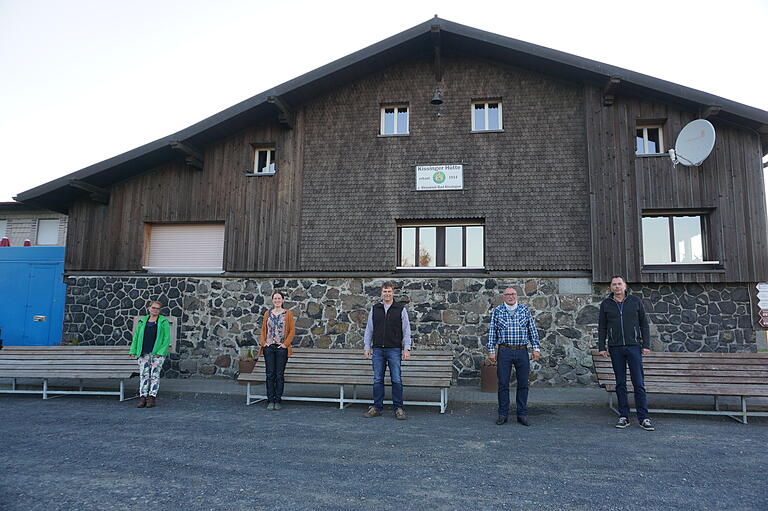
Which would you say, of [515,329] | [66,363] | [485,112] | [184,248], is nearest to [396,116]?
[485,112]

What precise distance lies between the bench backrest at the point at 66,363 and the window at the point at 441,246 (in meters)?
5.74

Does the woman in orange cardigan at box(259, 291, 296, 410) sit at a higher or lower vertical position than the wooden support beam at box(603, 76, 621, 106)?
lower

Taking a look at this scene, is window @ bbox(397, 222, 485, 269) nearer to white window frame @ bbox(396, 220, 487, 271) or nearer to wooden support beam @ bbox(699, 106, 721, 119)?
white window frame @ bbox(396, 220, 487, 271)

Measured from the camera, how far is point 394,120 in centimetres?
1129

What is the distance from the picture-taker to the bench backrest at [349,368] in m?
7.47

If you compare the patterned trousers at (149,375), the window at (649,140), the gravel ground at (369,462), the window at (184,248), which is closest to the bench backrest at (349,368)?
the gravel ground at (369,462)

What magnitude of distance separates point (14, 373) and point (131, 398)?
82.6 inches

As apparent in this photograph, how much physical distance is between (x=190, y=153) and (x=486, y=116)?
22.4 feet

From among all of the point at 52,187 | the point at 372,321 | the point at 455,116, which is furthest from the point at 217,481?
the point at 52,187

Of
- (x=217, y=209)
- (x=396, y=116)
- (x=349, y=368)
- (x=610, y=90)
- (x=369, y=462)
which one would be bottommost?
(x=369, y=462)

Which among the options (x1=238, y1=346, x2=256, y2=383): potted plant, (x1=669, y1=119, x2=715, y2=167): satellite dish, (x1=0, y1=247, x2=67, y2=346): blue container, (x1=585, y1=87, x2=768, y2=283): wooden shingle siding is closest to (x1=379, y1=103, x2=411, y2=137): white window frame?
(x1=585, y1=87, x2=768, y2=283): wooden shingle siding

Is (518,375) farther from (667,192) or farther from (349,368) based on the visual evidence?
(667,192)

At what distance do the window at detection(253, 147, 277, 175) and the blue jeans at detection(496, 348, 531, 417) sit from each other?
7.39 metres

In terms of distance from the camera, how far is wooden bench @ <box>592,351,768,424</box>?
667cm
